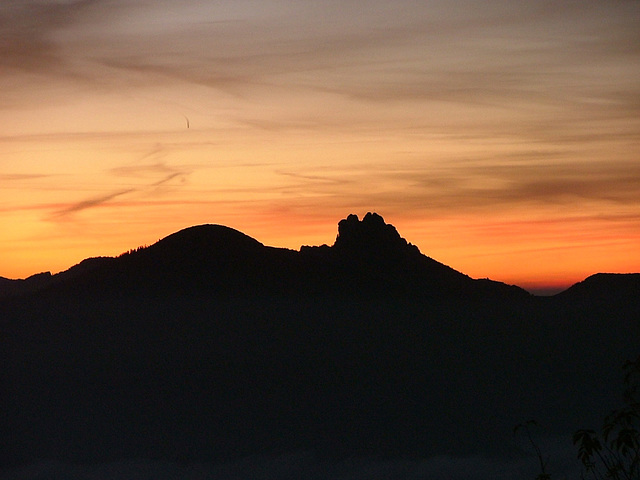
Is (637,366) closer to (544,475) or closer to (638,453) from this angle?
(638,453)

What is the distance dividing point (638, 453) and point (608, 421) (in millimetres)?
964

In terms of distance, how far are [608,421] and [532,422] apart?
1652 millimetres

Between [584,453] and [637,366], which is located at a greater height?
[637,366]

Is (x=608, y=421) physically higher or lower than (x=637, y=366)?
lower

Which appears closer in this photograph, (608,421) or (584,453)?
(584,453)

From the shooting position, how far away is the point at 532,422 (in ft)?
64.4

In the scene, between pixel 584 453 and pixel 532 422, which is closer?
pixel 584 453

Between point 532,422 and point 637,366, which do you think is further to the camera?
point 532,422

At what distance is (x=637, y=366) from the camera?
18.4m

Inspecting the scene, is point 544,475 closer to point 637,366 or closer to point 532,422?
point 532,422

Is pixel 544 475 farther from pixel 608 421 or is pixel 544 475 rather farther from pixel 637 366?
pixel 637 366

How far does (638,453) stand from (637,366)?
74.8 inches

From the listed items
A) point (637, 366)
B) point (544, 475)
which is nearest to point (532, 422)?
point (544, 475)

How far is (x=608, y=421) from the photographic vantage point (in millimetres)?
19234
